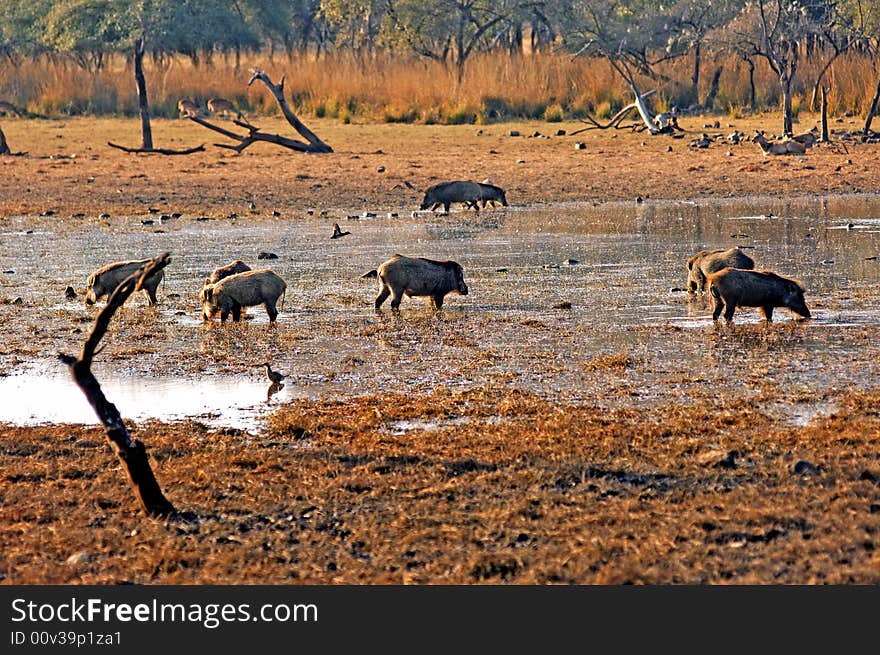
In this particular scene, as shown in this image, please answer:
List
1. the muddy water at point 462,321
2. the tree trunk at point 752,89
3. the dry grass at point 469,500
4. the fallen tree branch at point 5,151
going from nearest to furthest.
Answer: the dry grass at point 469,500, the muddy water at point 462,321, the fallen tree branch at point 5,151, the tree trunk at point 752,89

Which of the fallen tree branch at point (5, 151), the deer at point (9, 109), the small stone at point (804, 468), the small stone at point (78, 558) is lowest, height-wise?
the small stone at point (78, 558)

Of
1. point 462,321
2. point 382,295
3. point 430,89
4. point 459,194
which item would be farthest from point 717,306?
point 430,89

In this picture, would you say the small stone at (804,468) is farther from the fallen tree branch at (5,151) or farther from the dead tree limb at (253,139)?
the fallen tree branch at (5,151)

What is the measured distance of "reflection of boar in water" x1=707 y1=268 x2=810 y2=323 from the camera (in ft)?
36.7

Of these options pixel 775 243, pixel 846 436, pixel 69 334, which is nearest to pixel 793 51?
pixel 775 243

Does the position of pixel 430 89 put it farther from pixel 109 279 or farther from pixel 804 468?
pixel 804 468

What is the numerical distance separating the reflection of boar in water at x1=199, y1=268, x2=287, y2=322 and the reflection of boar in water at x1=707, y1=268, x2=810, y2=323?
3.47 m

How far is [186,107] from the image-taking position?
35.1 meters

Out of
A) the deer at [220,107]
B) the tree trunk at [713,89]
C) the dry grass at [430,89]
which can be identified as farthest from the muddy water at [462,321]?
the deer at [220,107]

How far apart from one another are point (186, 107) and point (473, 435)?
2848 centimetres

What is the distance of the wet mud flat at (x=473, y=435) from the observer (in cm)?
596

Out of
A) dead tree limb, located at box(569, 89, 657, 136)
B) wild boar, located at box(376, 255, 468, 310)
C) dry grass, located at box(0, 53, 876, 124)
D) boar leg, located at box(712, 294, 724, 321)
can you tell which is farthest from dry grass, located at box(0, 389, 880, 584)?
dry grass, located at box(0, 53, 876, 124)

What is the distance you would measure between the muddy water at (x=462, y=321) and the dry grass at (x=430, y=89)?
47.7ft
